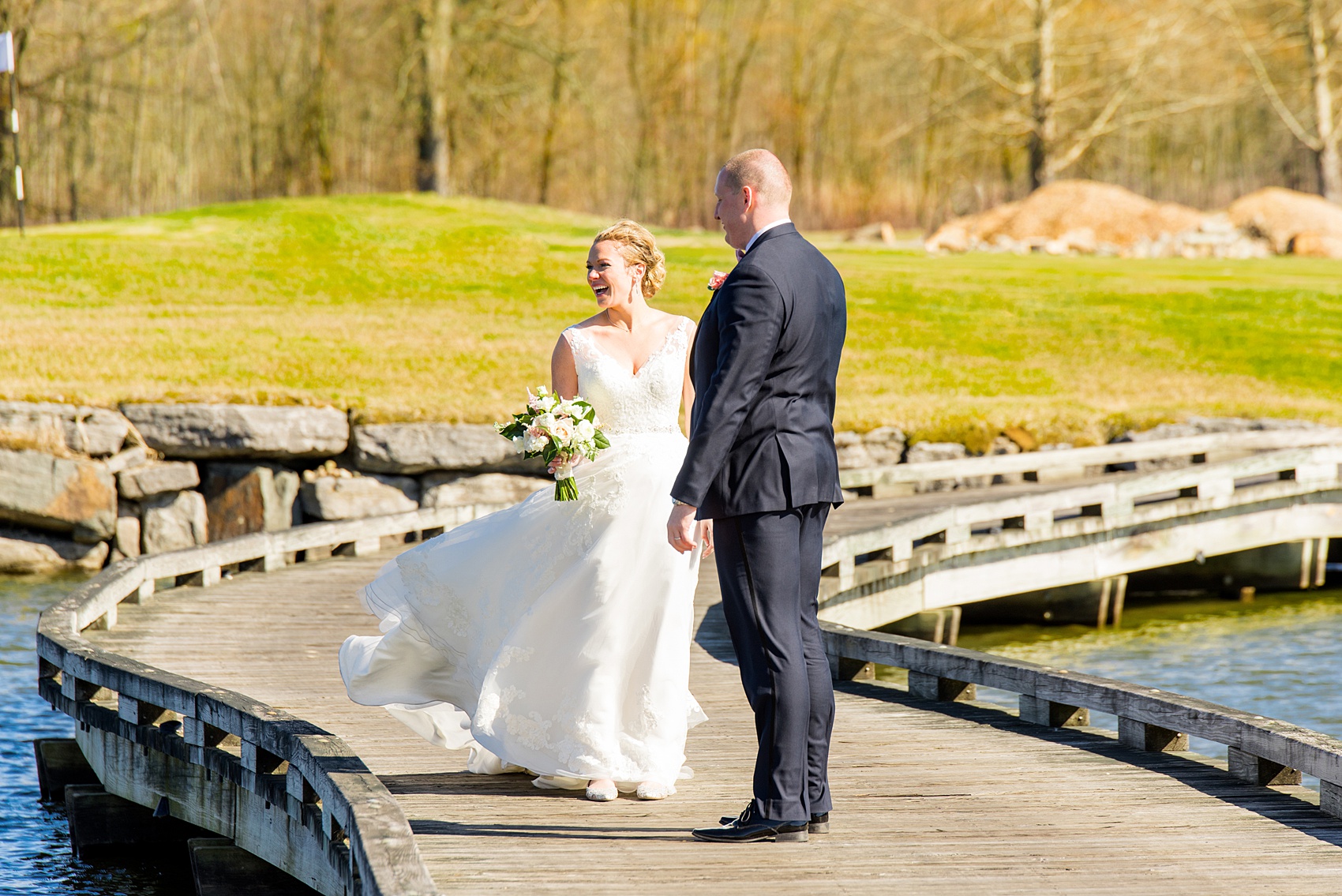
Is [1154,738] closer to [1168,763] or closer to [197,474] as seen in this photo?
[1168,763]

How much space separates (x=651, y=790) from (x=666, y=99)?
120ft

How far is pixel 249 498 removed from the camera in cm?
1482

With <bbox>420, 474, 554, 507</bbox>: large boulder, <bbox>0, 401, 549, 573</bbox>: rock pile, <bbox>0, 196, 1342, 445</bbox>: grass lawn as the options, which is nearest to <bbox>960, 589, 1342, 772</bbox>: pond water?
<bbox>0, 196, 1342, 445</bbox>: grass lawn

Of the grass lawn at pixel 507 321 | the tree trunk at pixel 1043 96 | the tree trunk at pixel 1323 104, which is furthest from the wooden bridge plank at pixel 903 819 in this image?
the tree trunk at pixel 1323 104

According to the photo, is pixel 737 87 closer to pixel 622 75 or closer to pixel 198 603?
pixel 622 75

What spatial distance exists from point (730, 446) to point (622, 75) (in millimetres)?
37364

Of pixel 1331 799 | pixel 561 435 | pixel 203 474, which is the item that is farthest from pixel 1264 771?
pixel 203 474

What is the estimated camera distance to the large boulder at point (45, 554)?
14477 millimetres

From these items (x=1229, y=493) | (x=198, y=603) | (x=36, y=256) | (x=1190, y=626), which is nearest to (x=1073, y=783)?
(x=198, y=603)

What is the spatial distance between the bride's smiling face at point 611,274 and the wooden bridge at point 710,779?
1.85 m

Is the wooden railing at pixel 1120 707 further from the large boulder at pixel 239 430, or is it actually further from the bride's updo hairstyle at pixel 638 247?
the large boulder at pixel 239 430

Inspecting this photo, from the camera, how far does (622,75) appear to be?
133ft

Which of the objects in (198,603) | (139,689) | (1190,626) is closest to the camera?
(139,689)

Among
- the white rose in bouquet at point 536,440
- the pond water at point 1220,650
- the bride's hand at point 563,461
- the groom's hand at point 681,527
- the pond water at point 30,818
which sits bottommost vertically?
the pond water at point 30,818
